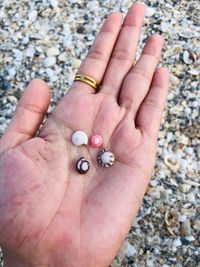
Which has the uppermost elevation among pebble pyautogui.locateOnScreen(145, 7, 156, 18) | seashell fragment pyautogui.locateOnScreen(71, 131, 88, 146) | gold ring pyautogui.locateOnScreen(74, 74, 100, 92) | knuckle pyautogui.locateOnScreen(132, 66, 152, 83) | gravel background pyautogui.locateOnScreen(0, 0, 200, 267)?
knuckle pyautogui.locateOnScreen(132, 66, 152, 83)

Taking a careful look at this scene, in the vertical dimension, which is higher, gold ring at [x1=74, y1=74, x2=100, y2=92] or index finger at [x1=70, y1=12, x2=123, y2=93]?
index finger at [x1=70, y1=12, x2=123, y2=93]

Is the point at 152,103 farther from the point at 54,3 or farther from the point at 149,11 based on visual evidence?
the point at 54,3

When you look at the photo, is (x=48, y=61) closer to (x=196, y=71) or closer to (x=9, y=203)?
(x=196, y=71)

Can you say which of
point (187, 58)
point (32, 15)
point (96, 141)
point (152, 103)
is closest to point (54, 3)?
point (32, 15)

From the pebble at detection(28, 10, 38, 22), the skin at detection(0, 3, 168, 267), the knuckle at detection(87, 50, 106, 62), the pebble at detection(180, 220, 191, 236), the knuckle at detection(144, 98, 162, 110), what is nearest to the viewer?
the skin at detection(0, 3, 168, 267)

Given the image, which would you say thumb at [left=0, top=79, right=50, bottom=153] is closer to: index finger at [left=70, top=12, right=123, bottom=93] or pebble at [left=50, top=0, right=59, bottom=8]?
index finger at [left=70, top=12, right=123, bottom=93]

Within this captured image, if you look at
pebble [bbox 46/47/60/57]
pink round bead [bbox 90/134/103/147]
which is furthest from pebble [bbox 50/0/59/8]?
pink round bead [bbox 90/134/103/147]

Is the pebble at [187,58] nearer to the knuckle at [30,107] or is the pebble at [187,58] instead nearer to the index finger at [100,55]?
the index finger at [100,55]
